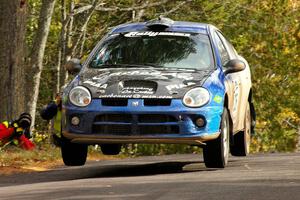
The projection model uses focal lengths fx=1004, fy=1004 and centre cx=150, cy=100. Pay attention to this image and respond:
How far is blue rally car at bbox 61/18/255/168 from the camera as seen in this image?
11141 mm

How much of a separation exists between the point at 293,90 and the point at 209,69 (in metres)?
27.1

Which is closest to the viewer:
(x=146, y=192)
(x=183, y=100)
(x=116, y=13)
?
(x=146, y=192)

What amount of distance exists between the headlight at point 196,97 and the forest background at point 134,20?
18.8ft

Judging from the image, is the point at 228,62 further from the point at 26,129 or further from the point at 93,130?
the point at 26,129

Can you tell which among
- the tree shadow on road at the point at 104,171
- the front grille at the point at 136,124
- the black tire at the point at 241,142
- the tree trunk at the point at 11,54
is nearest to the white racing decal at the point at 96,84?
the front grille at the point at 136,124

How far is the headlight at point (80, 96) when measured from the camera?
1129 cm

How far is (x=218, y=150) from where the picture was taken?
11.6 meters

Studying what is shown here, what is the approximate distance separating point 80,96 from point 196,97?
131 cm

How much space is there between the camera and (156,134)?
1119cm

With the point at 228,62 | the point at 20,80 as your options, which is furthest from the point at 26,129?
the point at 228,62

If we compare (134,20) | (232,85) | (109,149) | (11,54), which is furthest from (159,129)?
(134,20)

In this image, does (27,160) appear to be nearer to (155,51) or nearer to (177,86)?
(155,51)

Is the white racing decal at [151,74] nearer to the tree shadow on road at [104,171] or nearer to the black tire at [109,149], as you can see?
the tree shadow on road at [104,171]

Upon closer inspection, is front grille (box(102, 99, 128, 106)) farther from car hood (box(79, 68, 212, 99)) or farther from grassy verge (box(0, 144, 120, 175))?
grassy verge (box(0, 144, 120, 175))
